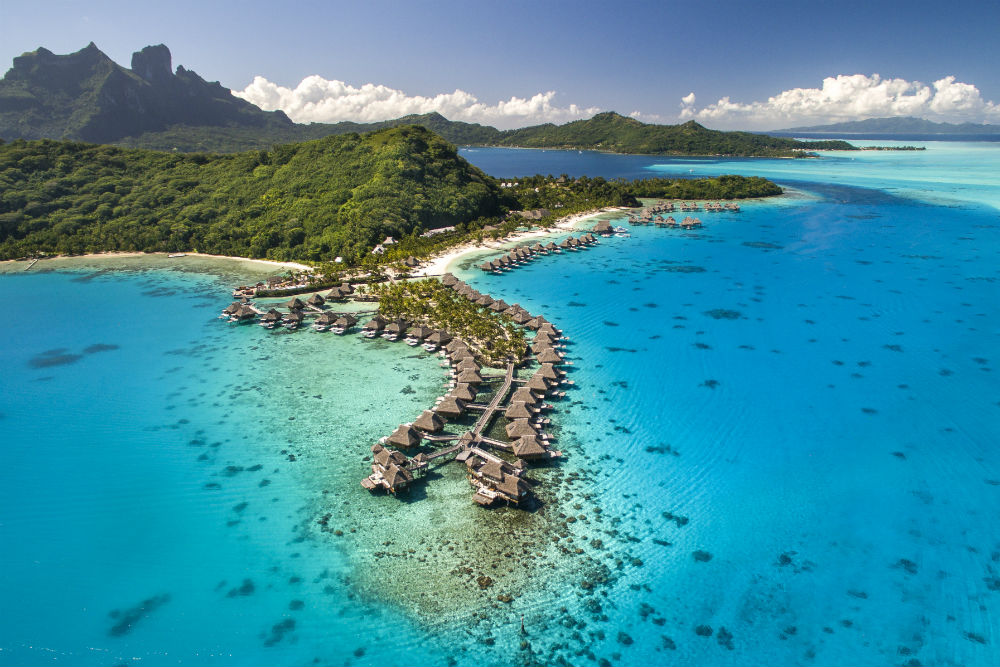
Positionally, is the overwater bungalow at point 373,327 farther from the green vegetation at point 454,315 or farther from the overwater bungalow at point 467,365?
the overwater bungalow at point 467,365

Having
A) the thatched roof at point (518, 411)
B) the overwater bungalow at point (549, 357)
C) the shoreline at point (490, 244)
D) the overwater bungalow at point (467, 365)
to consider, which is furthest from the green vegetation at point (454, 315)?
the thatched roof at point (518, 411)

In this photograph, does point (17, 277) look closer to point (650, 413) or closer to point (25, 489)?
point (25, 489)

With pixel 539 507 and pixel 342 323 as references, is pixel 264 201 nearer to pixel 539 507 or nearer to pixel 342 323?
pixel 342 323

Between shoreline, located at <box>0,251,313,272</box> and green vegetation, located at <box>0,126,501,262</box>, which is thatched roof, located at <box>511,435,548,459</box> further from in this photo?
shoreline, located at <box>0,251,313,272</box>

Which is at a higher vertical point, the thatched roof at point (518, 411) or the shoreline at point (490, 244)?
the shoreline at point (490, 244)

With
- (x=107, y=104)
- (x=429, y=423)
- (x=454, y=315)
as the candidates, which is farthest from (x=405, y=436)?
(x=107, y=104)
